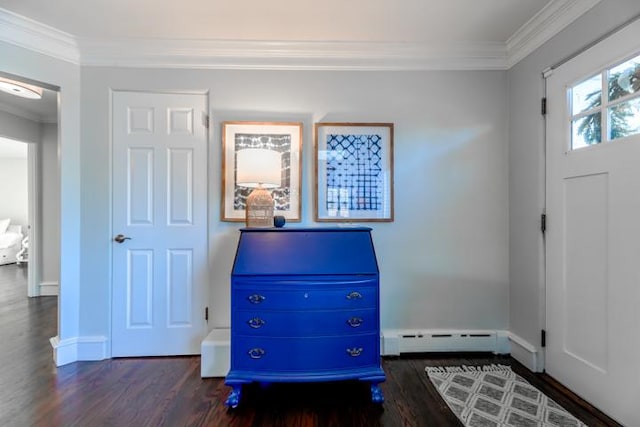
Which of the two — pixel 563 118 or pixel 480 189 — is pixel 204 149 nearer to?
pixel 480 189

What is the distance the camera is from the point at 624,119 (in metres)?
1.48

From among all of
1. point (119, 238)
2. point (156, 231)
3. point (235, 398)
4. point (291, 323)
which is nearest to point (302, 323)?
point (291, 323)

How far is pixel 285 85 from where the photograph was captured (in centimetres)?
226

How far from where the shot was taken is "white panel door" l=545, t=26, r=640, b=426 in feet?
4.72

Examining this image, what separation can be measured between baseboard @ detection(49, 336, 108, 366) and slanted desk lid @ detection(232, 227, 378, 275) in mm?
1422

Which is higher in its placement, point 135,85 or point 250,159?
point 135,85

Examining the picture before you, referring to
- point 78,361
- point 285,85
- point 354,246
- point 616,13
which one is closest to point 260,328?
point 354,246

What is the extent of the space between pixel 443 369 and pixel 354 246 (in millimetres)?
1122

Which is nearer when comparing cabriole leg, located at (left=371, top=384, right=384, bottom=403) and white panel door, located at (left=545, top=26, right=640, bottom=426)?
white panel door, located at (left=545, top=26, right=640, bottom=426)

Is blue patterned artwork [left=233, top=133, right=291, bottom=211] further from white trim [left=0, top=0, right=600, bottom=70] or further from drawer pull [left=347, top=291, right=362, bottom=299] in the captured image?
drawer pull [left=347, top=291, right=362, bottom=299]

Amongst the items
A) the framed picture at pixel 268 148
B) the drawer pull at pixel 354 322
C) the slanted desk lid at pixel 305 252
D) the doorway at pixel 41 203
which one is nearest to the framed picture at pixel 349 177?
the framed picture at pixel 268 148

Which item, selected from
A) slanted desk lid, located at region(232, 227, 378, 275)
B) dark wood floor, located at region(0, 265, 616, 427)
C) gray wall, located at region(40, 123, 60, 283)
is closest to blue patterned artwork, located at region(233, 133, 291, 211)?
slanted desk lid, located at region(232, 227, 378, 275)

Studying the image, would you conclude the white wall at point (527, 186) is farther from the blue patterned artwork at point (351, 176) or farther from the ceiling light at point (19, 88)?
the ceiling light at point (19, 88)

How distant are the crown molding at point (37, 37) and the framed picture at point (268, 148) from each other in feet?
4.01
